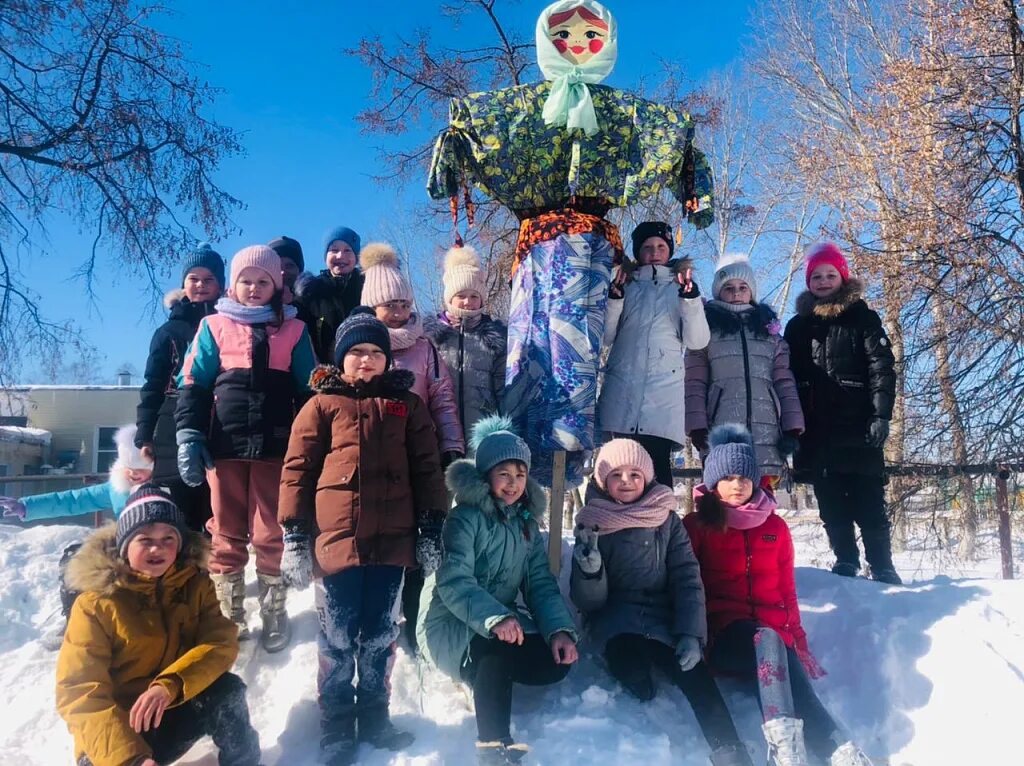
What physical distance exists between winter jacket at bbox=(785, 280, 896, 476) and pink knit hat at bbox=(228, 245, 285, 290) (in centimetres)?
326

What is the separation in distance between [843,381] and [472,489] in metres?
2.55

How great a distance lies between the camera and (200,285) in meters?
4.05

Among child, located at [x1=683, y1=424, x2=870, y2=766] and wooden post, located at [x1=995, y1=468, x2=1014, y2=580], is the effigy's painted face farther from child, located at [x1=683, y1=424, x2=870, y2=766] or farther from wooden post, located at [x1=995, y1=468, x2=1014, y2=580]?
wooden post, located at [x1=995, y1=468, x2=1014, y2=580]

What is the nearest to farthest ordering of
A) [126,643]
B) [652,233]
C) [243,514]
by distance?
[126,643] < [243,514] < [652,233]

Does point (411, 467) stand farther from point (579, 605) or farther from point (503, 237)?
point (503, 237)

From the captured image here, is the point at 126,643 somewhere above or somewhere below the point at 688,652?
above

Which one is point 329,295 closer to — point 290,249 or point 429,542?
point 290,249

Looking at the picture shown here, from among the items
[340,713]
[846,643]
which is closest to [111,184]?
[340,713]

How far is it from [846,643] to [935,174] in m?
5.49

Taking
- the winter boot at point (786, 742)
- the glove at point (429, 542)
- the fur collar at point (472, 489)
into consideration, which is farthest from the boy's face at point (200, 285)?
the winter boot at point (786, 742)

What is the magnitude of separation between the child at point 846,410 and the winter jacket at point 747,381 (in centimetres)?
22

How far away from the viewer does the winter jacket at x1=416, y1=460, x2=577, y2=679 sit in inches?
115

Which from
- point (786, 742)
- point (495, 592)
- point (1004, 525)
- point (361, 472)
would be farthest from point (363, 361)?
point (1004, 525)

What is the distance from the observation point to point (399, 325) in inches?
145
